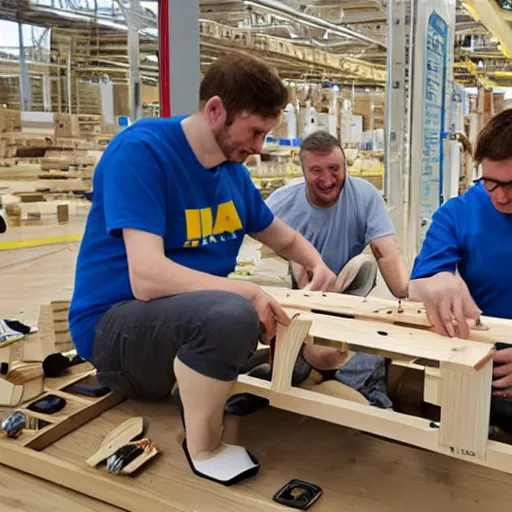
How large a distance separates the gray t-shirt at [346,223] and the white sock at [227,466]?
119 centimetres

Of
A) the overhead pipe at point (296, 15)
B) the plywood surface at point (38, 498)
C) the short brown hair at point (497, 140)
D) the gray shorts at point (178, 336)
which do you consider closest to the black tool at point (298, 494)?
the gray shorts at point (178, 336)

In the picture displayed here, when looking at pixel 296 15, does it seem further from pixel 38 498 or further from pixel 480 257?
pixel 38 498

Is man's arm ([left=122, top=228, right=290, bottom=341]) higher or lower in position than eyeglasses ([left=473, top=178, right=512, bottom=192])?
lower

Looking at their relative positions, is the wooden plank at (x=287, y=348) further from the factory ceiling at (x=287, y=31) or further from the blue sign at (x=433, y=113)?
the blue sign at (x=433, y=113)

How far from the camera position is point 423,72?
12.6ft

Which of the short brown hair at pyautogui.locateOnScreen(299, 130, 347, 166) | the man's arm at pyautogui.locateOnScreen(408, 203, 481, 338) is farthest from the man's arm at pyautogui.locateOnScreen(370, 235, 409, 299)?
the man's arm at pyautogui.locateOnScreen(408, 203, 481, 338)

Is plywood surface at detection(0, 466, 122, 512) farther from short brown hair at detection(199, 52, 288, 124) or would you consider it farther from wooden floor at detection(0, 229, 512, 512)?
short brown hair at detection(199, 52, 288, 124)

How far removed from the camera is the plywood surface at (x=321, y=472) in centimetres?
152

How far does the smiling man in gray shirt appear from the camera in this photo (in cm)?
261

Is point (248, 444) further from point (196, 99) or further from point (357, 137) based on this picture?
point (357, 137)

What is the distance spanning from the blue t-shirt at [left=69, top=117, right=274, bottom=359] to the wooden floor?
324 millimetres

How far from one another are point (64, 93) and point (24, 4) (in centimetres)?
74

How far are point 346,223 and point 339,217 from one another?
0.13 ft

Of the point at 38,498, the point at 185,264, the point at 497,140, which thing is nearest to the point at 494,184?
the point at 497,140
